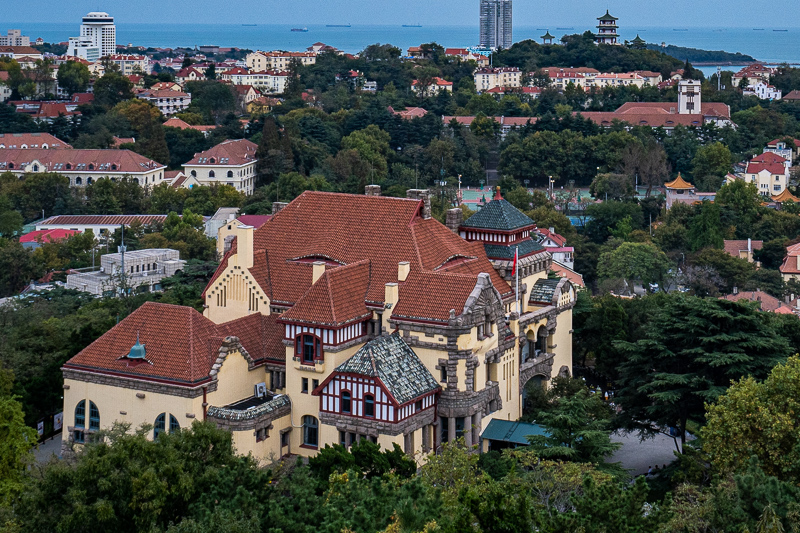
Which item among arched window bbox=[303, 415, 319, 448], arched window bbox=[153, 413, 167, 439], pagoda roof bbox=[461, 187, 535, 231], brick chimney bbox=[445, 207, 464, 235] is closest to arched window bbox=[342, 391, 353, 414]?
arched window bbox=[303, 415, 319, 448]

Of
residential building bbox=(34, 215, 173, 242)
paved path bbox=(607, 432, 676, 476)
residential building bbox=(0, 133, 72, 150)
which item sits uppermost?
residential building bbox=(0, 133, 72, 150)

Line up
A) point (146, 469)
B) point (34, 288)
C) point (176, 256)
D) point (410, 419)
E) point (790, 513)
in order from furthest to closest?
point (176, 256), point (34, 288), point (410, 419), point (146, 469), point (790, 513)

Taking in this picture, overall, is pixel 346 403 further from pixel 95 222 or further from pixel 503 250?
pixel 95 222

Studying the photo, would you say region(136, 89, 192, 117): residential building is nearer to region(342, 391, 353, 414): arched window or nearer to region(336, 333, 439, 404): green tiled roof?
region(336, 333, 439, 404): green tiled roof

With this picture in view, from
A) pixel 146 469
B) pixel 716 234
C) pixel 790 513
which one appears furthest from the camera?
pixel 716 234

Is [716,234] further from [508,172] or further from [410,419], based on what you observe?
[410,419]

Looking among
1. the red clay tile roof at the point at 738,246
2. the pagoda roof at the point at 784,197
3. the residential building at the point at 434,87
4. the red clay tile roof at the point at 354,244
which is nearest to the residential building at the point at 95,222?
the red clay tile roof at the point at 738,246

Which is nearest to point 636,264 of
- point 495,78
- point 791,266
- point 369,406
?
point 791,266

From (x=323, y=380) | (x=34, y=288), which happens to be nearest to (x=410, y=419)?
(x=323, y=380)
